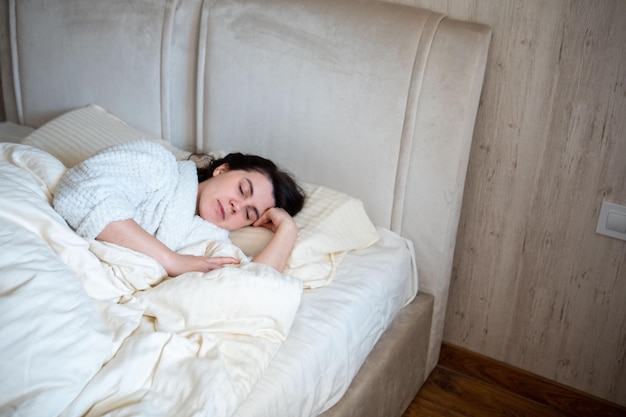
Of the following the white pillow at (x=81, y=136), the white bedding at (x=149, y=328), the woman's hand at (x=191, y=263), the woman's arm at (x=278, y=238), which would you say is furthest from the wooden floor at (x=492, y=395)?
the white pillow at (x=81, y=136)

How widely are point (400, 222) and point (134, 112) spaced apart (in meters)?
1.01

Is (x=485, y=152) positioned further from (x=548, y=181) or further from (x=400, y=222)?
(x=400, y=222)

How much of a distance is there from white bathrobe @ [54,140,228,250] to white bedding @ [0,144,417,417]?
0.05 metres

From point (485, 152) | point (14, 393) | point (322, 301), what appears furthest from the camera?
point (485, 152)

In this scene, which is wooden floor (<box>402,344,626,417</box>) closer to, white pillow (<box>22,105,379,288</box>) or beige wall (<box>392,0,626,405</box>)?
beige wall (<box>392,0,626,405</box>)

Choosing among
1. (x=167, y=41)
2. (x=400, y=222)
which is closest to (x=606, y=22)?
(x=400, y=222)

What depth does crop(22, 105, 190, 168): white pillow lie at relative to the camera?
6.34 ft

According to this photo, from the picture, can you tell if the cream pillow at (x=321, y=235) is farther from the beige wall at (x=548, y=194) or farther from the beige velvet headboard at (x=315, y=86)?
the beige wall at (x=548, y=194)

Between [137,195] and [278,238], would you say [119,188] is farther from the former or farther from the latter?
[278,238]

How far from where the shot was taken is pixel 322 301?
151 centimetres

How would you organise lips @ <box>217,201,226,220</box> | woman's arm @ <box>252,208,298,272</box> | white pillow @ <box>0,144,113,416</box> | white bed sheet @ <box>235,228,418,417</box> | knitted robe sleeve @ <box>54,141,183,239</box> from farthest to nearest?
lips @ <box>217,201,226,220</box>
woman's arm @ <box>252,208,298,272</box>
knitted robe sleeve @ <box>54,141,183,239</box>
white bed sheet @ <box>235,228,418,417</box>
white pillow @ <box>0,144,113,416</box>

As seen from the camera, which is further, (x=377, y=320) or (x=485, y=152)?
(x=485, y=152)

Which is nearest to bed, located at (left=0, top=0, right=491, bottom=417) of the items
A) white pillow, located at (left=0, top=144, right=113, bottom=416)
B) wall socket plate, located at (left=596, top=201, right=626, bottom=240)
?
white pillow, located at (left=0, top=144, right=113, bottom=416)

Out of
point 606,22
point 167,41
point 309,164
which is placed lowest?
point 309,164
